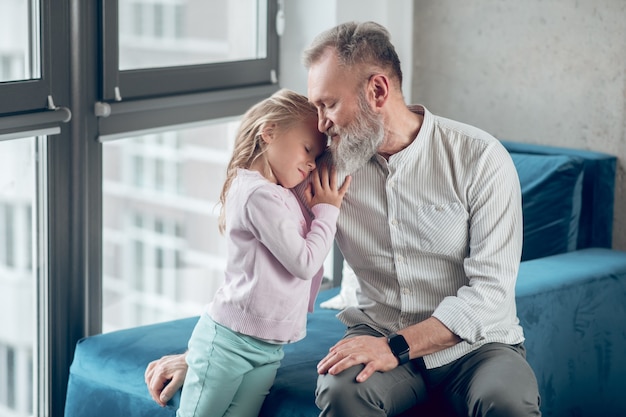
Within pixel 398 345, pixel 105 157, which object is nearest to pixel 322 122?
pixel 398 345

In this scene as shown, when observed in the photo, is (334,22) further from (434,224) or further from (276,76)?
(434,224)

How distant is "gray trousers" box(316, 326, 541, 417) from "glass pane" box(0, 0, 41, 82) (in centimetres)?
113

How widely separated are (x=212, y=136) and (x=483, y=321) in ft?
4.76

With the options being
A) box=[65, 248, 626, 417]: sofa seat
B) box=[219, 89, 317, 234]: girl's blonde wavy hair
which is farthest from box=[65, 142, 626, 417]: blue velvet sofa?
box=[219, 89, 317, 234]: girl's blonde wavy hair

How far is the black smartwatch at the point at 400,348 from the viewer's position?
2049mm

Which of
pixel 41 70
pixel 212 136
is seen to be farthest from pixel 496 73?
pixel 41 70

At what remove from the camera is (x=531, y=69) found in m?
3.24

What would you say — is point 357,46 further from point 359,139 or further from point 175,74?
point 175,74

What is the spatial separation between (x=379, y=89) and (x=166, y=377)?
0.82 meters

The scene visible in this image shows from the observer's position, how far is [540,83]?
127 inches

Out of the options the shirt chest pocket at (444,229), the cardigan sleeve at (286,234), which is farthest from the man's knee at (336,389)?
the shirt chest pocket at (444,229)

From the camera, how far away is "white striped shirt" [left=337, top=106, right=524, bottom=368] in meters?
2.10

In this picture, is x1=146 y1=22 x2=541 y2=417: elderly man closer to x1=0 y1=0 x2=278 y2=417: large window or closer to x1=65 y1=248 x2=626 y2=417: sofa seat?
x1=65 y1=248 x2=626 y2=417: sofa seat

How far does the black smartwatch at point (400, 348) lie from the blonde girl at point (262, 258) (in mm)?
211
